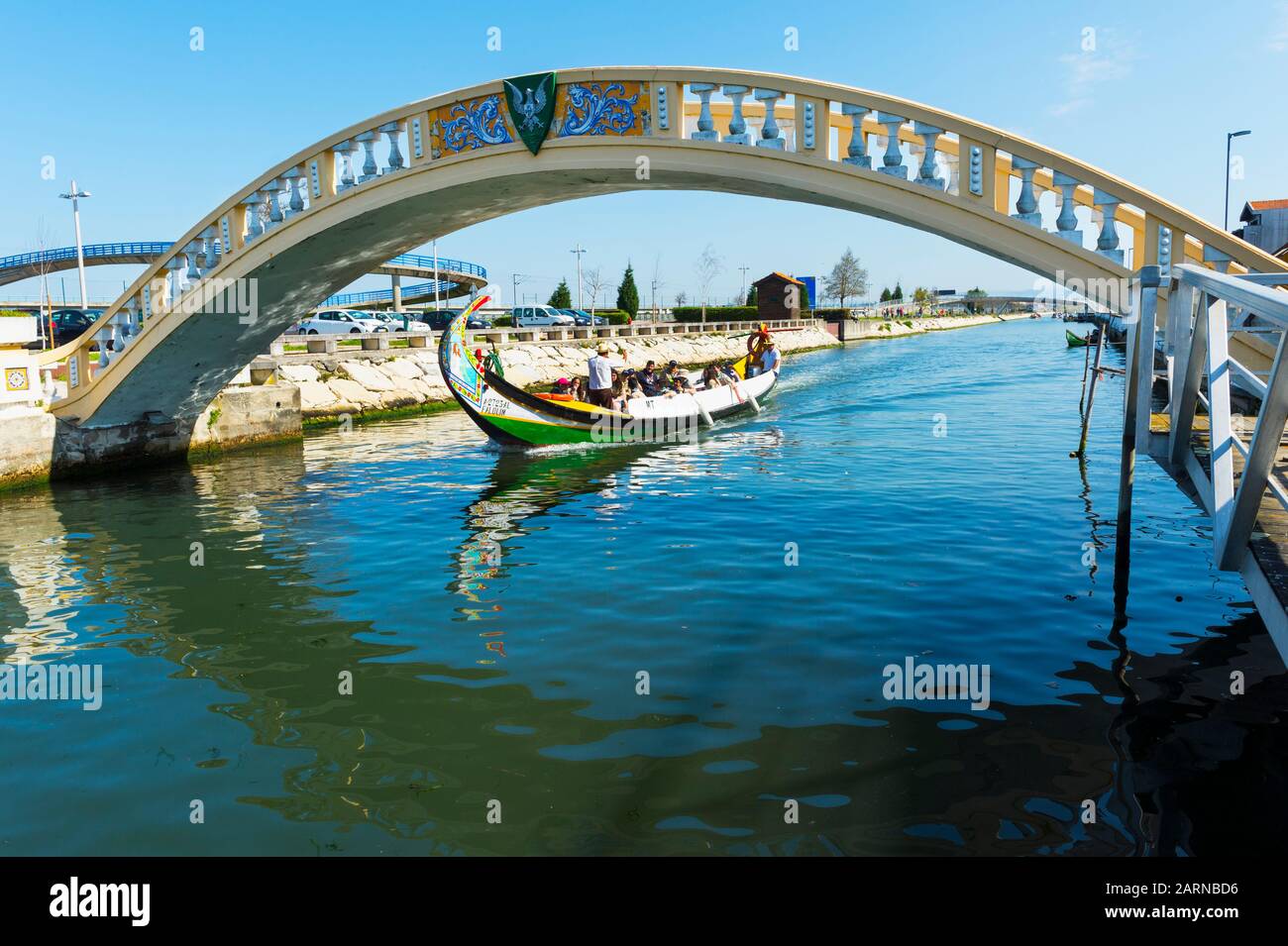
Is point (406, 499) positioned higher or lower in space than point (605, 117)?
lower

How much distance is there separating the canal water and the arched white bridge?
2.98m

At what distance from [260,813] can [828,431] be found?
53.8ft

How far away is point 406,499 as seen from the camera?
12773 millimetres

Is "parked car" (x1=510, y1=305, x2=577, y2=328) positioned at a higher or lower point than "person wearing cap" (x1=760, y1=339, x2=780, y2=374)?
higher

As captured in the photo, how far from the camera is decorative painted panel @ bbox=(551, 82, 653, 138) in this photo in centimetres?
952

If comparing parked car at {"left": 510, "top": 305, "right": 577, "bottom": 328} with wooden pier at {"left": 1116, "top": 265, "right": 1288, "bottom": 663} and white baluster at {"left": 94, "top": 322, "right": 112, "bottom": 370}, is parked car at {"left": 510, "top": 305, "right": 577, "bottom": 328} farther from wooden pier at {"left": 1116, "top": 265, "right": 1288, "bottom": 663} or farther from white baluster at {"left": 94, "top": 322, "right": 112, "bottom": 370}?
wooden pier at {"left": 1116, "top": 265, "right": 1288, "bottom": 663}

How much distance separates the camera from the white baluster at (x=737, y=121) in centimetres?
888

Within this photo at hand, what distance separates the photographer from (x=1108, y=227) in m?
7.20

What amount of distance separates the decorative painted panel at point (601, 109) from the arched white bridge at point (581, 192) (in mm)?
20

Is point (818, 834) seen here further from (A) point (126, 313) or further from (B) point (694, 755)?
(A) point (126, 313)

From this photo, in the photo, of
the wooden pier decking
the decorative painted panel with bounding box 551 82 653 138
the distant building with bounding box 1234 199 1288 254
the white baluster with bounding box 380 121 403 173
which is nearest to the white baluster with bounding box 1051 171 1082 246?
the wooden pier decking

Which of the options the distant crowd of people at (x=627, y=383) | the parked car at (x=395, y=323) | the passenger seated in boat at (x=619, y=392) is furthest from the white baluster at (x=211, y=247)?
the parked car at (x=395, y=323)
